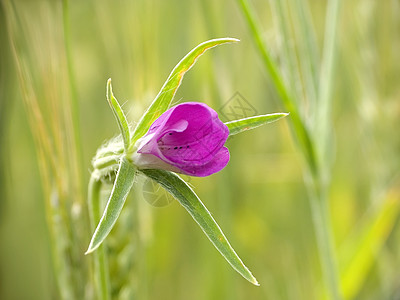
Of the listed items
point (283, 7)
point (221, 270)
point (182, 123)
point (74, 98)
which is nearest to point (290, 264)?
point (221, 270)

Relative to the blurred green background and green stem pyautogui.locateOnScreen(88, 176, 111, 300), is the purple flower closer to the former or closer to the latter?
green stem pyautogui.locateOnScreen(88, 176, 111, 300)

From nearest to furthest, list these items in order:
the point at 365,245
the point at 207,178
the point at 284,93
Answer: the point at 284,93 < the point at 365,245 < the point at 207,178

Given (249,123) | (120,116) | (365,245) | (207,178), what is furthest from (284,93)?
(207,178)

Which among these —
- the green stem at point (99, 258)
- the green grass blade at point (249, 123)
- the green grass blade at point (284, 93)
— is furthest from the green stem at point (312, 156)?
the green stem at point (99, 258)

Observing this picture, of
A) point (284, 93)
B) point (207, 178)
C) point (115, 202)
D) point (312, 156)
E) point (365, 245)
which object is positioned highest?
point (115, 202)

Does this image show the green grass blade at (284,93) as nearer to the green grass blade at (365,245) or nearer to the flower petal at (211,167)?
Result: the flower petal at (211,167)

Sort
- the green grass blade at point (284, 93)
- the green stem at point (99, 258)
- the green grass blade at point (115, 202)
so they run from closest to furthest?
the green grass blade at point (115, 202)
the green stem at point (99, 258)
the green grass blade at point (284, 93)

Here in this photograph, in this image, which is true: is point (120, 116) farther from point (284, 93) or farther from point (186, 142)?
point (284, 93)

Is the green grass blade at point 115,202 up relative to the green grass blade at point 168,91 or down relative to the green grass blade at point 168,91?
down
